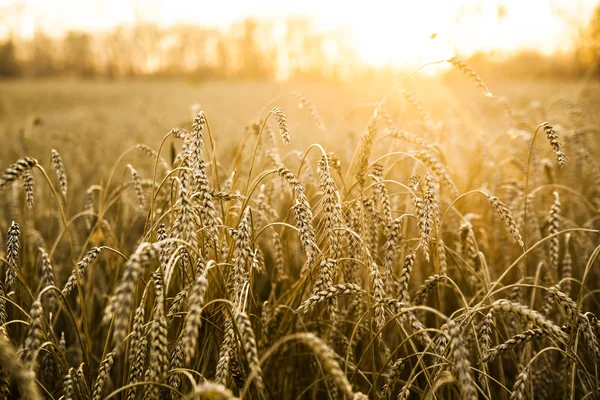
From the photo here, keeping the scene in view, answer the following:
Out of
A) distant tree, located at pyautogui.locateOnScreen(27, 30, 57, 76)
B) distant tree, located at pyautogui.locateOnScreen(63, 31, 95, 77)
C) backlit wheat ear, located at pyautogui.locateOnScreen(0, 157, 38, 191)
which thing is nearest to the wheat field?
backlit wheat ear, located at pyautogui.locateOnScreen(0, 157, 38, 191)

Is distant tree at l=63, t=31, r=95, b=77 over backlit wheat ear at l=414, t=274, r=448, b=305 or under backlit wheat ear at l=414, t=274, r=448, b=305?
over

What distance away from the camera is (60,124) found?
8.43m

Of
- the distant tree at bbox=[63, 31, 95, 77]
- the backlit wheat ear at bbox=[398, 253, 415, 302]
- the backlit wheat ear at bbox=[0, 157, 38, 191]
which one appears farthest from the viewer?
the distant tree at bbox=[63, 31, 95, 77]

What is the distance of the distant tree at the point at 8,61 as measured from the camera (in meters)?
45.0

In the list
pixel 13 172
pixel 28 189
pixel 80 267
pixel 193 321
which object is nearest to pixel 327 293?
pixel 193 321

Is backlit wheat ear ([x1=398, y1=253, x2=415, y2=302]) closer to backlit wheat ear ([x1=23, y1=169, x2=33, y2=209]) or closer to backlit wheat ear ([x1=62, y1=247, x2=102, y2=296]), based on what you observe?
backlit wheat ear ([x1=62, y1=247, x2=102, y2=296])

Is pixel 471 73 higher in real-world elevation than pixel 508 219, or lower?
higher

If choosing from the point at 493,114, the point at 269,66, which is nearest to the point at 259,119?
the point at 493,114

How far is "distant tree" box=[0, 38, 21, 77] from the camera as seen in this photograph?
44969mm

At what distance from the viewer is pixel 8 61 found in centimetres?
4600

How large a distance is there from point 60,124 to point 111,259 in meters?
7.47

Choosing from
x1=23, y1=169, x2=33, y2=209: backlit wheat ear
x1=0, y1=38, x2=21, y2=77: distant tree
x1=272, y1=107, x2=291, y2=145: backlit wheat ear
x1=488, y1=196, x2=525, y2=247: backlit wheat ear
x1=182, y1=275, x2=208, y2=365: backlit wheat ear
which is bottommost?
x1=182, y1=275, x2=208, y2=365: backlit wheat ear

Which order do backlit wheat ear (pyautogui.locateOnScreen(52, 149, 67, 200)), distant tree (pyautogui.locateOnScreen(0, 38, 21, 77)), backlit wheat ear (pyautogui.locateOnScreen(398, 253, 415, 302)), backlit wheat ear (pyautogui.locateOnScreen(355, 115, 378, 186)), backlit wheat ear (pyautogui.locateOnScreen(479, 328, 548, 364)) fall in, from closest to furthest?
backlit wheat ear (pyautogui.locateOnScreen(479, 328, 548, 364)), backlit wheat ear (pyautogui.locateOnScreen(398, 253, 415, 302)), backlit wheat ear (pyautogui.locateOnScreen(355, 115, 378, 186)), backlit wheat ear (pyautogui.locateOnScreen(52, 149, 67, 200)), distant tree (pyautogui.locateOnScreen(0, 38, 21, 77))

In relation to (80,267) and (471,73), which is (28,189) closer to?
(80,267)
